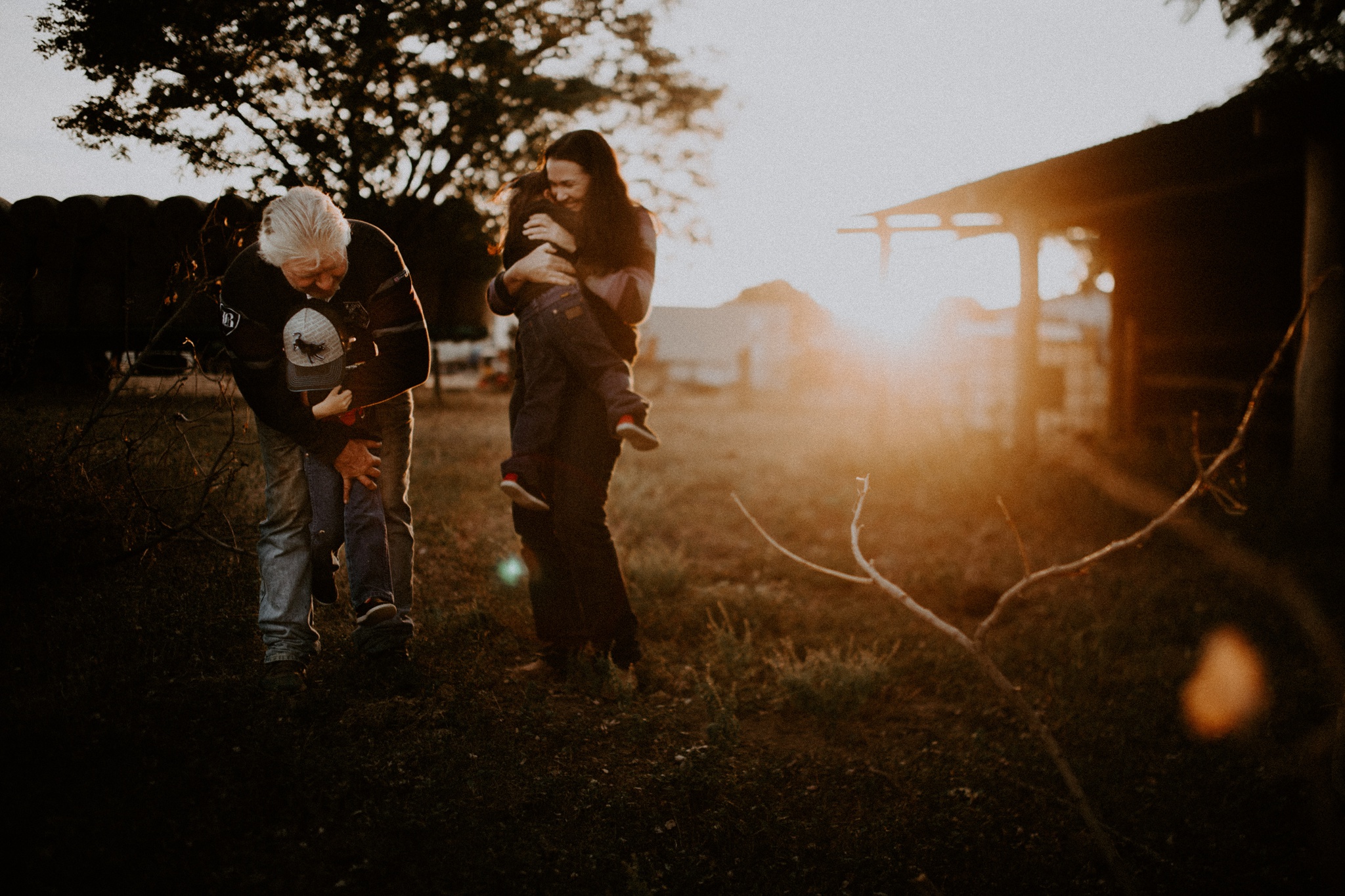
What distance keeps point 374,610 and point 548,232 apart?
1519mm

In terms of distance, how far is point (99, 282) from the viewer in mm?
3713

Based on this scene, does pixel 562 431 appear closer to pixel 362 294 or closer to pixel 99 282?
pixel 362 294

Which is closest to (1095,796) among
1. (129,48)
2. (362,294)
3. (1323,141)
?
(362,294)

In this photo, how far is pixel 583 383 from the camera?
336 cm

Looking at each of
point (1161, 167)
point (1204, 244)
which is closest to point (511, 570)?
point (1161, 167)

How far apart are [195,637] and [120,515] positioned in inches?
27.0

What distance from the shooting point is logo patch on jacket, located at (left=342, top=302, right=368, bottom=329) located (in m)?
2.86

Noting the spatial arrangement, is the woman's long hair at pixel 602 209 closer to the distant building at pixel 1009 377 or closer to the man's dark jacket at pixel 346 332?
the man's dark jacket at pixel 346 332

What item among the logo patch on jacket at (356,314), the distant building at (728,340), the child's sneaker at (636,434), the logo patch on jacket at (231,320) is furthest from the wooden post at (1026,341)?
the distant building at (728,340)

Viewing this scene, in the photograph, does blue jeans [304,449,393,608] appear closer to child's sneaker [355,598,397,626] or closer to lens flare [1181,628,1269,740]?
child's sneaker [355,598,397,626]

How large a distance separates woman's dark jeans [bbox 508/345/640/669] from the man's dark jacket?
0.54 m

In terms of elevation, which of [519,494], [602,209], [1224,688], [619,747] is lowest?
[1224,688]

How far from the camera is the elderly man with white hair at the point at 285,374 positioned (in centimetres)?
269

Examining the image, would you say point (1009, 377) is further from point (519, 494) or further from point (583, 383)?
point (519, 494)
